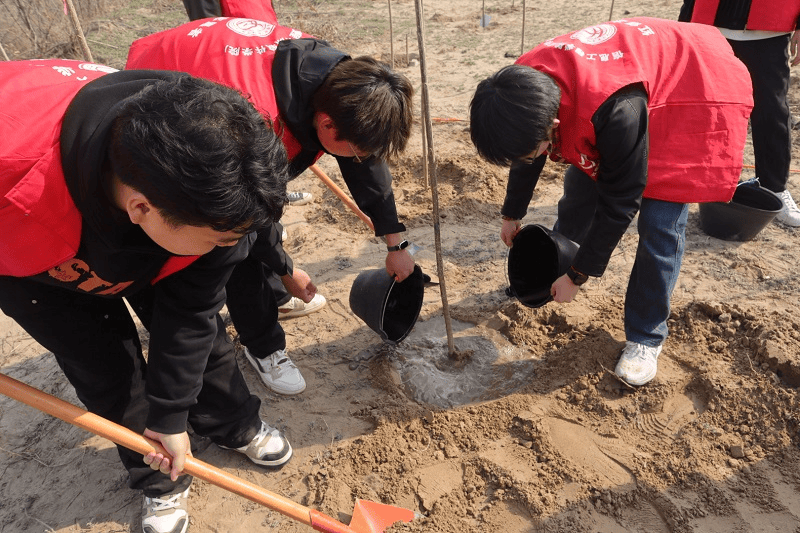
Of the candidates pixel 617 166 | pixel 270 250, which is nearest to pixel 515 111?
pixel 617 166

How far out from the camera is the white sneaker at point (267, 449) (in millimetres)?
2383

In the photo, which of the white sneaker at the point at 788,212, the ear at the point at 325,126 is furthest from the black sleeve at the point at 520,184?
the white sneaker at the point at 788,212

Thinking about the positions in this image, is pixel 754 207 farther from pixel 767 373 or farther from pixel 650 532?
pixel 650 532

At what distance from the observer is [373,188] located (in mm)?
2467

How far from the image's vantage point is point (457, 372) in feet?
9.41

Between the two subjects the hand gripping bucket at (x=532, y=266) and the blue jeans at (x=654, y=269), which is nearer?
the blue jeans at (x=654, y=269)

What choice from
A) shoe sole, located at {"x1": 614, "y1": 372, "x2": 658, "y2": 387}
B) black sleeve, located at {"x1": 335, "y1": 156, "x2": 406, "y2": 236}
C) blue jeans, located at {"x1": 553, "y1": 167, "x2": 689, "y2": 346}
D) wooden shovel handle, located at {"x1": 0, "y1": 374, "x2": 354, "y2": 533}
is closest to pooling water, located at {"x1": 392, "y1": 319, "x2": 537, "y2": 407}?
shoe sole, located at {"x1": 614, "y1": 372, "x2": 658, "y2": 387}

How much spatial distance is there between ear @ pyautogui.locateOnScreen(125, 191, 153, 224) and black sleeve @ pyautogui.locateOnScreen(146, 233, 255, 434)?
35cm

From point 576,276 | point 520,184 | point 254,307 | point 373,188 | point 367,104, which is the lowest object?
point 254,307

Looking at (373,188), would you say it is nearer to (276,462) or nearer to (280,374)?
(280,374)

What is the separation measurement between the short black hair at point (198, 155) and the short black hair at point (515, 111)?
93cm

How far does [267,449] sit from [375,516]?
54cm

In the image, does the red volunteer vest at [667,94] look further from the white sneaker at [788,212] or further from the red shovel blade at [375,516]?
the white sneaker at [788,212]

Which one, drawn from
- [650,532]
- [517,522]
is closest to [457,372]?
[517,522]
